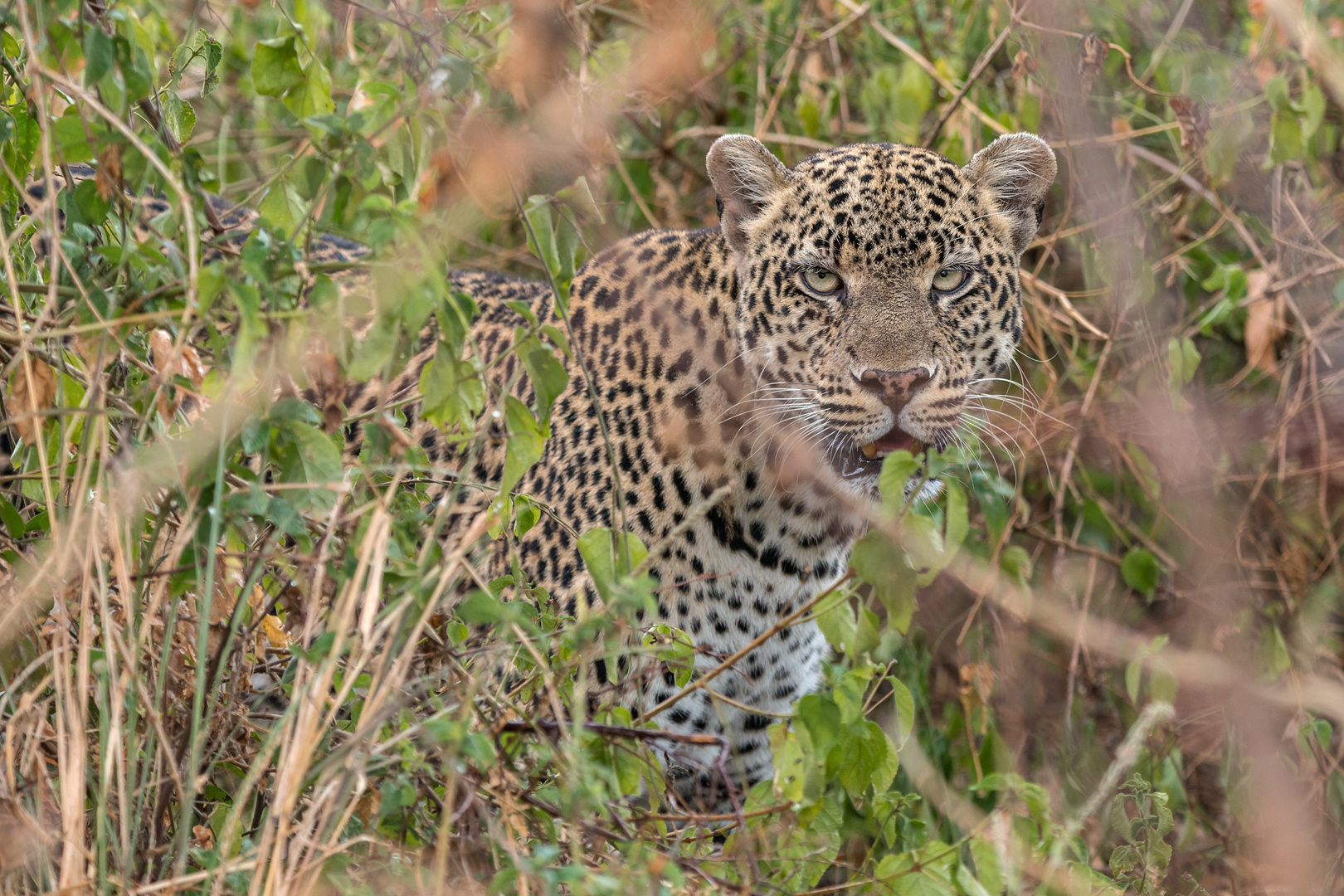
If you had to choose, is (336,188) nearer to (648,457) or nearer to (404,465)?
(404,465)

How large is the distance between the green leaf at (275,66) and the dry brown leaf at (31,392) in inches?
27.0

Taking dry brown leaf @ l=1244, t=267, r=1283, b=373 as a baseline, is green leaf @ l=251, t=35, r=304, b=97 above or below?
above

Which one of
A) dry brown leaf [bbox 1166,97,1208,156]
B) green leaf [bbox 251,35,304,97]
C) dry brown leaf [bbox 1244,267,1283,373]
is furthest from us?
dry brown leaf [bbox 1244,267,1283,373]

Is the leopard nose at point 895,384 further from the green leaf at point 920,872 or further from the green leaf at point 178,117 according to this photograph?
the green leaf at point 178,117

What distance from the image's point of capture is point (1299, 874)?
7.11ft

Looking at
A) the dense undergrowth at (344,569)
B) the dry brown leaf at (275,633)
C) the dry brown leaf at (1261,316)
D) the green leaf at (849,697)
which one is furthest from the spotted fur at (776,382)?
the dry brown leaf at (1261,316)

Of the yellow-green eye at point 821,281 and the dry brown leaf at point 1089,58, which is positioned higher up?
the dry brown leaf at point 1089,58

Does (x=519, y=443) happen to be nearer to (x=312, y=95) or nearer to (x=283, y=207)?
(x=283, y=207)

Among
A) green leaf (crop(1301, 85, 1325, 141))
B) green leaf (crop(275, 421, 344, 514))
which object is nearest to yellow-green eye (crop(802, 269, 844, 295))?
green leaf (crop(275, 421, 344, 514))

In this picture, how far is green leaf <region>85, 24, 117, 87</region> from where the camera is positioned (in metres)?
2.24

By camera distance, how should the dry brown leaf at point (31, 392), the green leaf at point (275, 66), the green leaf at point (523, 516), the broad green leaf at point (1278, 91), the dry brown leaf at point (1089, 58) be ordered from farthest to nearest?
the broad green leaf at point (1278, 91), the dry brown leaf at point (1089, 58), the green leaf at point (523, 516), the green leaf at point (275, 66), the dry brown leaf at point (31, 392)

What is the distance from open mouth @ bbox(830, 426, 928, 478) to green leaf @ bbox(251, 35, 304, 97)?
1828 millimetres

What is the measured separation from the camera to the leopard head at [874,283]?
3729mm

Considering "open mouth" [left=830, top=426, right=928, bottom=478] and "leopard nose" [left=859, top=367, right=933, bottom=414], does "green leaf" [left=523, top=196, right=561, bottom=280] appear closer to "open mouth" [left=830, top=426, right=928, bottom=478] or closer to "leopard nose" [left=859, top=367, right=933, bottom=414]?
"leopard nose" [left=859, top=367, right=933, bottom=414]
